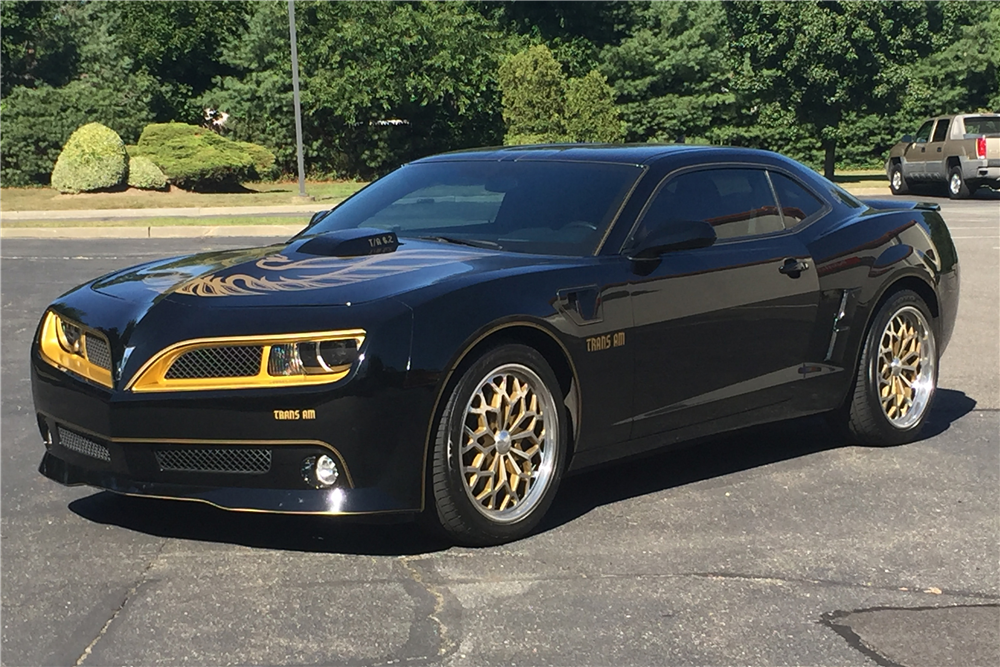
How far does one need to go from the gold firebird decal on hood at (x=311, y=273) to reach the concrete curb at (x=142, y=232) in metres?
15.1

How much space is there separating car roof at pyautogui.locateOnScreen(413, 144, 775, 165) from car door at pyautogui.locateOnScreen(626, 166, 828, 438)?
4.3 inches

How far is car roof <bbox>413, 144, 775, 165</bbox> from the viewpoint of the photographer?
19.4ft

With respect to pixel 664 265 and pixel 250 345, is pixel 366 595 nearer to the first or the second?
pixel 250 345

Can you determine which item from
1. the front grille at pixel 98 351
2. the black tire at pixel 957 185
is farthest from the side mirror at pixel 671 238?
the black tire at pixel 957 185

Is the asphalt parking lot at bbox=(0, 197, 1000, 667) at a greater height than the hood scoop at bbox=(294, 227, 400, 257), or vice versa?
the hood scoop at bbox=(294, 227, 400, 257)

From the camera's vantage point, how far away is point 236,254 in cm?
563

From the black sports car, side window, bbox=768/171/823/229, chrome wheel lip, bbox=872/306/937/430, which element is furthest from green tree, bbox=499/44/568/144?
the black sports car

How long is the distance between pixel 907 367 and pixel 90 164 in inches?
1044

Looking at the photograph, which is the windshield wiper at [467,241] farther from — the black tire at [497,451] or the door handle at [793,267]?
the door handle at [793,267]

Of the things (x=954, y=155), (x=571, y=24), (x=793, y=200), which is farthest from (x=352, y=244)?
(x=571, y=24)

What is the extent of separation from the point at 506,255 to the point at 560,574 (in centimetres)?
131

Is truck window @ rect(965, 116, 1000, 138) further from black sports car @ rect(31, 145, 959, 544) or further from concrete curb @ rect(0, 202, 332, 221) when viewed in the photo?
black sports car @ rect(31, 145, 959, 544)

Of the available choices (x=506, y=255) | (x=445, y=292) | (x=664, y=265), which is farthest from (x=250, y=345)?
(x=664, y=265)

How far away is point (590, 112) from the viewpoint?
117 feet
